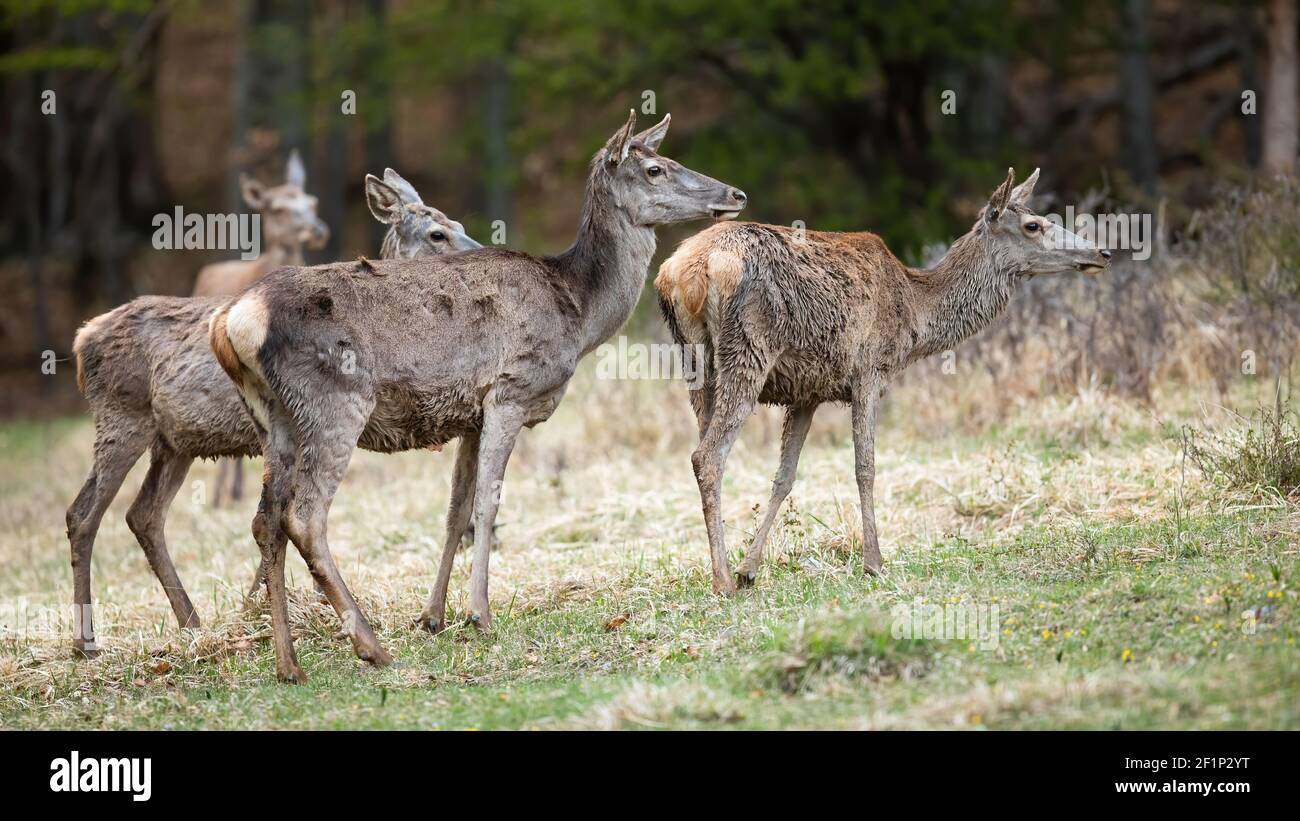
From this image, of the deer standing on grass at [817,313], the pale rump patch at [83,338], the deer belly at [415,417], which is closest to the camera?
the deer belly at [415,417]

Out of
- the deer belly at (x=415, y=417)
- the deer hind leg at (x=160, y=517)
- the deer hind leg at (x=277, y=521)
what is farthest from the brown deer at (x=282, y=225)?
the deer hind leg at (x=277, y=521)

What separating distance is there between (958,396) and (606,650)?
5344 millimetres

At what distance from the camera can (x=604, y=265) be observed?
8.50 m

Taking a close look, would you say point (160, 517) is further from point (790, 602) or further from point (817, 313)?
point (817, 313)

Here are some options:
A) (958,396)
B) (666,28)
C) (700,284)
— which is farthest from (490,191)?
(700,284)

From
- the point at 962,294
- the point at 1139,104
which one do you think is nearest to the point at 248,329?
the point at 962,294

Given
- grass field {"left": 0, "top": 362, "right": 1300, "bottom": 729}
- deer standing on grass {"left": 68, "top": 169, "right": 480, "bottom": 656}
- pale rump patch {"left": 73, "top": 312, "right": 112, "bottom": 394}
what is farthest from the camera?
pale rump patch {"left": 73, "top": 312, "right": 112, "bottom": 394}

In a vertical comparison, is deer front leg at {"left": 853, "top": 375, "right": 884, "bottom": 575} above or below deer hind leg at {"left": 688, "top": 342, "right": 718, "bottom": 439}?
below

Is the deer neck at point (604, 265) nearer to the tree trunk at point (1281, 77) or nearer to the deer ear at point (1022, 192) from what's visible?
the deer ear at point (1022, 192)

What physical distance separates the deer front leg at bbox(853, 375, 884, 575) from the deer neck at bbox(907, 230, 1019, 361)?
60 cm

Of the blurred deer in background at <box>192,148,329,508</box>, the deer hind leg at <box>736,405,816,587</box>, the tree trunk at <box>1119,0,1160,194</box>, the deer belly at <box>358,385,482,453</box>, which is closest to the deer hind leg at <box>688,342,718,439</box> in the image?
the deer hind leg at <box>736,405,816,587</box>

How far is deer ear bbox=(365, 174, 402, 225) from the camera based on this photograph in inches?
373

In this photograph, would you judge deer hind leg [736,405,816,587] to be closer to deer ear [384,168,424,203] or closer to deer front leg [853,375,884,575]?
deer front leg [853,375,884,575]

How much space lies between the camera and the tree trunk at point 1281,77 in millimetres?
16938
